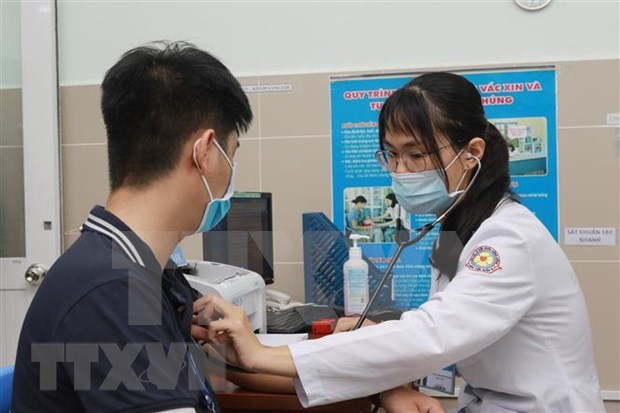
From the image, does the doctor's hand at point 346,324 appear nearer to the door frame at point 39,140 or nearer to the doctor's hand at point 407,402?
the doctor's hand at point 407,402

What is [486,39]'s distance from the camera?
210cm

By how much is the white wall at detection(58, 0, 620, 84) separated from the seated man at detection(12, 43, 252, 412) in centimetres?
126

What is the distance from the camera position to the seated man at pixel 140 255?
738 mm

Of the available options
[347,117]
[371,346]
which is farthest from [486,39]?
[371,346]

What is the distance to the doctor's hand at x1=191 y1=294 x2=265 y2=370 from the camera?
1.02 m

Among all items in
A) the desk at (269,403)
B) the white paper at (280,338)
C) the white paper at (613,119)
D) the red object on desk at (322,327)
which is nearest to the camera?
the desk at (269,403)

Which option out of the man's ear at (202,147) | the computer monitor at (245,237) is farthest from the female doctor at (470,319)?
the computer monitor at (245,237)

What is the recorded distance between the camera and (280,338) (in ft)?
4.68

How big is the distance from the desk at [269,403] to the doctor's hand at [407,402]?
58mm

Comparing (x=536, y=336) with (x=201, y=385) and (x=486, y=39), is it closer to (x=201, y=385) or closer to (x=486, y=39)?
(x=201, y=385)

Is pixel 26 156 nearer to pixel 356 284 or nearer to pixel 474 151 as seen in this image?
pixel 356 284

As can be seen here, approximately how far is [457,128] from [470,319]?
424mm

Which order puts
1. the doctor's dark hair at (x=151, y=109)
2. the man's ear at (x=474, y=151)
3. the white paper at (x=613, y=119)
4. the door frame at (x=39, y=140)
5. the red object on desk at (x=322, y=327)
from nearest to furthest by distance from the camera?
1. the doctor's dark hair at (x=151, y=109)
2. the man's ear at (x=474, y=151)
3. the red object on desk at (x=322, y=327)
4. the white paper at (x=613, y=119)
5. the door frame at (x=39, y=140)

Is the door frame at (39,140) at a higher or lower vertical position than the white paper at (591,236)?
higher
